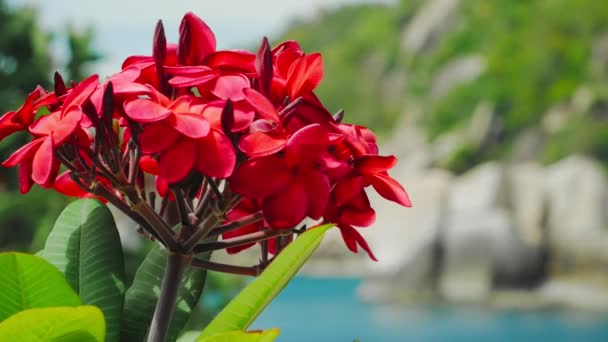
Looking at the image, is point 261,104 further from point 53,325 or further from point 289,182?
point 53,325

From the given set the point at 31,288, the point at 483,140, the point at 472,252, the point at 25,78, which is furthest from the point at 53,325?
the point at 483,140

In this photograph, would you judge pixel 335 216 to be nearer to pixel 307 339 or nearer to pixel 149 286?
pixel 149 286

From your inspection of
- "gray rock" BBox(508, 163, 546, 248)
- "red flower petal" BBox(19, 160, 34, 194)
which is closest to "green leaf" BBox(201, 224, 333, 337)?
"red flower petal" BBox(19, 160, 34, 194)

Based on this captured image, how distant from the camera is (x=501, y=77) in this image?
24.6 meters

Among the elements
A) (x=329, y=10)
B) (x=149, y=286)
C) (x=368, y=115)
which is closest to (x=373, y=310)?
(x=149, y=286)

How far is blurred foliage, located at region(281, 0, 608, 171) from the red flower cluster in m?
20.4

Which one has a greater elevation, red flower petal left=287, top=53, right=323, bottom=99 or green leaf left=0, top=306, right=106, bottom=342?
red flower petal left=287, top=53, right=323, bottom=99

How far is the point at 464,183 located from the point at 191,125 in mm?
14170

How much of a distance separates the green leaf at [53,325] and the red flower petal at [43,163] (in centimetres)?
11

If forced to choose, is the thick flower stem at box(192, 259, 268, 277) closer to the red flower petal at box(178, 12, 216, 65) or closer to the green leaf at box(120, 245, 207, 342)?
the green leaf at box(120, 245, 207, 342)

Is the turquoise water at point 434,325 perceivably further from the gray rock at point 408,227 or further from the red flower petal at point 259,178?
the red flower petal at point 259,178

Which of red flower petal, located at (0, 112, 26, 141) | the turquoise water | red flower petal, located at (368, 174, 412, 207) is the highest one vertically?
the turquoise water

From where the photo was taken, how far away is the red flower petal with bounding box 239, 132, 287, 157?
2.06 feet

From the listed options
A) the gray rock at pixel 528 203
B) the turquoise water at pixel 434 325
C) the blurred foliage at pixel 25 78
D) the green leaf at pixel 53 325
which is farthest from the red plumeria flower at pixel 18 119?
the gray rock at pixel 528 203
